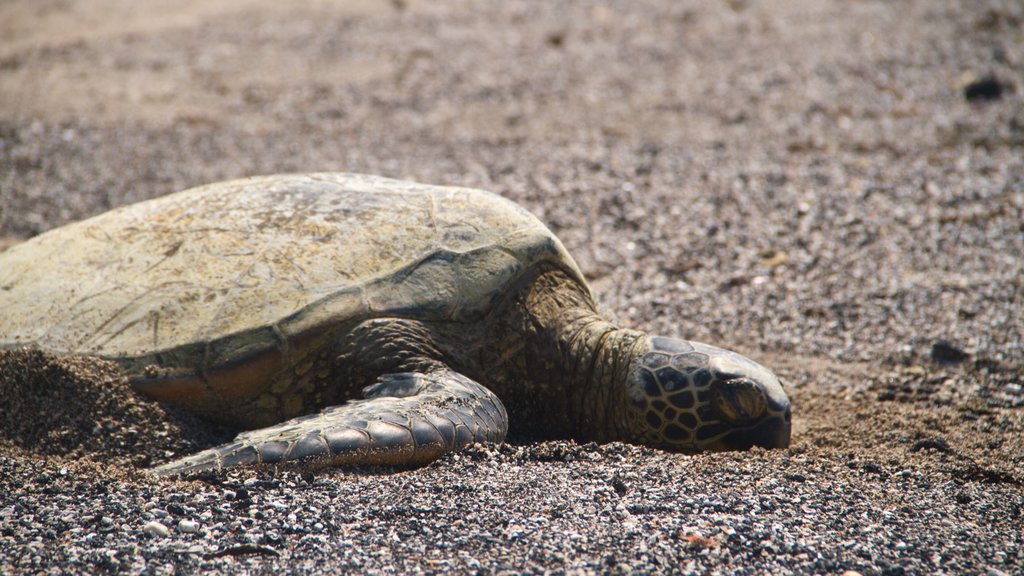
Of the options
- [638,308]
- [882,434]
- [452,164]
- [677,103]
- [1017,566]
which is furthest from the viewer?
[677,103]

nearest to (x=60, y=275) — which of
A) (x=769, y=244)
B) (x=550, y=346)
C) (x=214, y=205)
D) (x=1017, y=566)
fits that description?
(x=214, y=205)

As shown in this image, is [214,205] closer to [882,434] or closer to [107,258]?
[107,258]

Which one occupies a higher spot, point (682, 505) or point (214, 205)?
point (214, 205)

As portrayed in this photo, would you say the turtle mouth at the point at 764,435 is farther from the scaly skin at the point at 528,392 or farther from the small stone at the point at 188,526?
the small stone at the point at 188,526

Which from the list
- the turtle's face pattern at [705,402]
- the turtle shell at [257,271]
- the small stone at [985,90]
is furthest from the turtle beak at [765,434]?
the small stone at [985,90]

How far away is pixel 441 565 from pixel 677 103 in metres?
6.64

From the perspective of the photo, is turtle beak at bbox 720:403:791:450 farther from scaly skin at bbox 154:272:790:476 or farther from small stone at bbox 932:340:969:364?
small stone at bbox 932:340:969:364

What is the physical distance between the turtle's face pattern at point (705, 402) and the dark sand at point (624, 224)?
0.44ft

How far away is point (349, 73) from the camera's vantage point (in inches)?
354

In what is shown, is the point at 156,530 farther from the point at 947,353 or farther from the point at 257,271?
the point at 947,353

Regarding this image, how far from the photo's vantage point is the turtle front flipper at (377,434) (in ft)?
→ 9.84

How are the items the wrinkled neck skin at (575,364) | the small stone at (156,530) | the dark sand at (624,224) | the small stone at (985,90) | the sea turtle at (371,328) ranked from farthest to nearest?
the small stone at (985,90) < the wrinkled neck skin at (575,364) < the sea turtle at (371,328) < the dark sand at (624,224) < the small stone at (156,530)

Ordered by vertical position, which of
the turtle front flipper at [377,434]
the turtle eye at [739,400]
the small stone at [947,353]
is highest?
the turtle front flipper at [377,434]

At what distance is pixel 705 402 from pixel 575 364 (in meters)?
0.55
